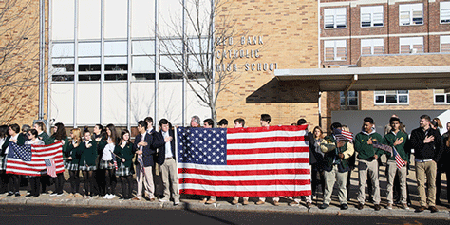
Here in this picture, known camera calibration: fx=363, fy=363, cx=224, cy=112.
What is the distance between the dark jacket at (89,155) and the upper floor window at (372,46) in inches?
1140

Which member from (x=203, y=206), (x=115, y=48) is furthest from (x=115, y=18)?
(x=203, y=206)

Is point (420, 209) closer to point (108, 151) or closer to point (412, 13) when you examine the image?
point (108, 151)

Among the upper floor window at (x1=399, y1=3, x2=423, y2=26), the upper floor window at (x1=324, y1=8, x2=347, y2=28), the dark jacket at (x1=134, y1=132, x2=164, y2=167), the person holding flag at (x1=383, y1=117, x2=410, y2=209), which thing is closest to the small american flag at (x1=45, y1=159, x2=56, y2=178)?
the dark jacket at (x1=134, y1=132, x2=164, y2=167)

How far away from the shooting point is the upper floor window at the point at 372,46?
32469 mm

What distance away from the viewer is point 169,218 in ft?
24.3

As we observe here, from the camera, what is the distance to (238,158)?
8.47 meters

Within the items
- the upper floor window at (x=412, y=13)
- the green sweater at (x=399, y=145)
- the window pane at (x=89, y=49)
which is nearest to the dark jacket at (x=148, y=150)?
the green sweater at (x=399, y=145)

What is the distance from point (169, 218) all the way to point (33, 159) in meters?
4.68

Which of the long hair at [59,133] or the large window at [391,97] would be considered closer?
the long hair at [59,133]

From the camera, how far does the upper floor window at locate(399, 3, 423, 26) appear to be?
104 ft

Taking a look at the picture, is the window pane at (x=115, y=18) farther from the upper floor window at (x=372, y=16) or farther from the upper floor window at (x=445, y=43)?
the upper floor window at (x=445, y=43)

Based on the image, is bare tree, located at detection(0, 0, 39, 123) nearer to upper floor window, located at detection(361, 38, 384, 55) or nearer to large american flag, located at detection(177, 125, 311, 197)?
large american flag, located at detection(177, 125, 311, 197)

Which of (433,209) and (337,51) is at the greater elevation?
(337,51)

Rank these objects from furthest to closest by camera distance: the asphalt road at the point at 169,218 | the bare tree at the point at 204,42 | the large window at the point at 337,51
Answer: the large window at the point at 337,51 → the bare tree at the point at 204,42 → the asphalt road at the point at 169,218
